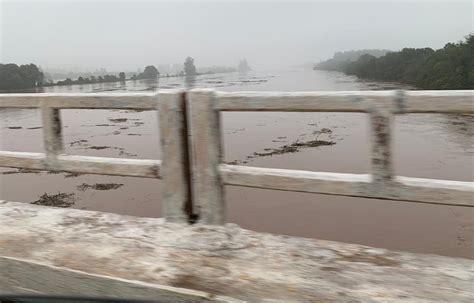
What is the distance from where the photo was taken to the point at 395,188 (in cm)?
256

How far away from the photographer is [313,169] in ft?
41.7

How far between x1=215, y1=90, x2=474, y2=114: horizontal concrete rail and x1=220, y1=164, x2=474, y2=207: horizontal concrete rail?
382 millimetres

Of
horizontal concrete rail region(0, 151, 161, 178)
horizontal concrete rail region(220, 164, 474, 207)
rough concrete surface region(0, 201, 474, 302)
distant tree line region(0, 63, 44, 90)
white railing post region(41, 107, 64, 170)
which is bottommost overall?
rough concrete surface region(0, 201, 474, 302)

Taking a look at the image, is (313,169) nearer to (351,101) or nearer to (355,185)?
(355,185)

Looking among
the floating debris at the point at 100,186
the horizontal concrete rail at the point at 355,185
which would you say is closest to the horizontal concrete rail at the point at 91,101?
the horizontal concrete rail at the point at 355,185

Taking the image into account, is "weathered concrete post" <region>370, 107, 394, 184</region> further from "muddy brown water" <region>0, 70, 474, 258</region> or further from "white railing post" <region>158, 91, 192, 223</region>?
"white railing post" <region>158, 91, 192, 223</region>

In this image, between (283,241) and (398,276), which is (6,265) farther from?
(398,276)

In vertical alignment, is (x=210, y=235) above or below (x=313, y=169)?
above

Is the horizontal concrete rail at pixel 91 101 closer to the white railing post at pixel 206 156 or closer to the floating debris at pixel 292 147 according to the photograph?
the white railing post at pixel 206 156

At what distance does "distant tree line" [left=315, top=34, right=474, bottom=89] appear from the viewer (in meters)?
35.8

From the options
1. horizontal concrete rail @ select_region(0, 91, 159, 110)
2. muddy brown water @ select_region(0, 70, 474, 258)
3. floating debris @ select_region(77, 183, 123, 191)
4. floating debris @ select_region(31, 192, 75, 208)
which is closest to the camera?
horizontal concrete rail @ select_region(0, 91, 159, 110)

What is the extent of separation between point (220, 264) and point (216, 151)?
738mm

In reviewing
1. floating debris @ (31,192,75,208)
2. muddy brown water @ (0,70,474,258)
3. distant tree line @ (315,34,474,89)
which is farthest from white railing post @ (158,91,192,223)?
distant tree line @ (315,34,474,89)

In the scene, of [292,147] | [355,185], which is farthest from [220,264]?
[292,147]
